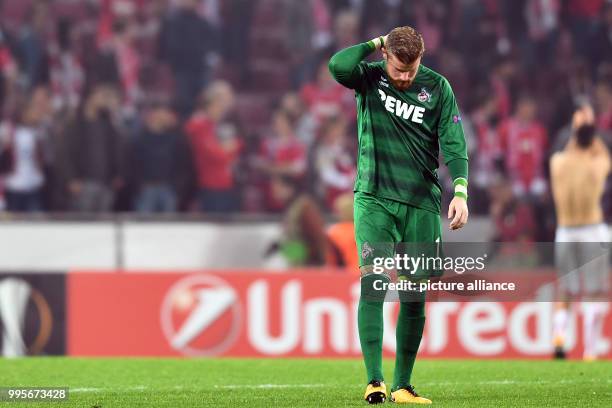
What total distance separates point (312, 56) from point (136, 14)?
2416 millimetres

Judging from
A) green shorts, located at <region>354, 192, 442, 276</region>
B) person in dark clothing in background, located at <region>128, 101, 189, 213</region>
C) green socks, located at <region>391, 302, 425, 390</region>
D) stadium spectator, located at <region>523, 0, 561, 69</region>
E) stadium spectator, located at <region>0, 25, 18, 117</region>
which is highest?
stadium spectator, located at <region>523, 0, 561, 69</region>

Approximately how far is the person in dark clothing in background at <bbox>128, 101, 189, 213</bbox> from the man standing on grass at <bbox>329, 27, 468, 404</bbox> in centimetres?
879

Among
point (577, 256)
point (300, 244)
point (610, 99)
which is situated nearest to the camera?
point (577, 256)

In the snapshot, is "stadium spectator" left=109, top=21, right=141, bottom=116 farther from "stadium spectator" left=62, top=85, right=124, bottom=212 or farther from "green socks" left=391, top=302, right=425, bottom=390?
"green socks" left=391, top=302, right=425, bottom=390

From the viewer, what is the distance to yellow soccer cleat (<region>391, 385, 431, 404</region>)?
23.0 feet

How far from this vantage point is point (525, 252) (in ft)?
40.8

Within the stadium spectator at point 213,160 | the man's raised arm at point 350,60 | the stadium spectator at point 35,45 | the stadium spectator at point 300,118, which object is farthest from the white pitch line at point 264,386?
the stadium spectator at point 35,45

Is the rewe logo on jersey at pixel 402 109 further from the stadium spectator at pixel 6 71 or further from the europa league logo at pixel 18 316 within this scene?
the stadium spectator at pixel 6 71

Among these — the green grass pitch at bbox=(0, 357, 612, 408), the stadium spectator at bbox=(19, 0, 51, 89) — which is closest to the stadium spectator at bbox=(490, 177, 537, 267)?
the green grass pitch at bbox=(0, 357, 612, 408)

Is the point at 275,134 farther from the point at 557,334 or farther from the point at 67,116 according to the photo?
the point at 557,334

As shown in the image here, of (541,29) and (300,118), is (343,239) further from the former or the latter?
(541,29)

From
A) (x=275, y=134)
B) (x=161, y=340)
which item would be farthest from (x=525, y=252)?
(x=275, y=134)

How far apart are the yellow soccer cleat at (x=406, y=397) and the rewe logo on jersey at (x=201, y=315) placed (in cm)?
597

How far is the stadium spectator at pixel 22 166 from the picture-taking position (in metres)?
15.6
